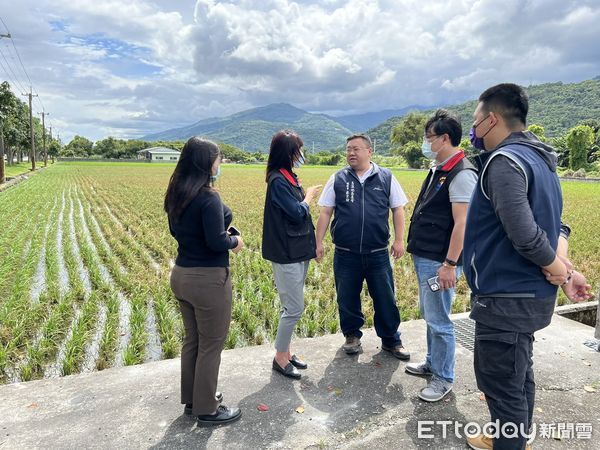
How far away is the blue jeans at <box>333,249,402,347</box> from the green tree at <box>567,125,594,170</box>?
170 ft

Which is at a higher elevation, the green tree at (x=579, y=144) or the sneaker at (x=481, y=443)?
the green tree at (x=579, y=144)

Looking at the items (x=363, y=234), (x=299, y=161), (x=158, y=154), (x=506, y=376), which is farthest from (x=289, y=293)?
(x=158, y=154)

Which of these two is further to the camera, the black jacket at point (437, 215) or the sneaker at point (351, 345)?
the sneaker at point (351, 345)

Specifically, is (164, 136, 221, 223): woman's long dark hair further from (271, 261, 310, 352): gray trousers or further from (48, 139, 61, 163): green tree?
(48, 139, 61, 163): green tree

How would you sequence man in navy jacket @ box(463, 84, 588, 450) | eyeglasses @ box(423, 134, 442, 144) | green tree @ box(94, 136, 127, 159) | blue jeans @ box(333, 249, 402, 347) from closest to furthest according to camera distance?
man in navy jacket @ box(463, 84, 588, 450) → eyeglasses @ box(423, 134, 442, 144) → blue jeans @ box(333, 249, 402, 347) → green tree @ box(94, 136, 127, 159)

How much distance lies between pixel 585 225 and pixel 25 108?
63.5m

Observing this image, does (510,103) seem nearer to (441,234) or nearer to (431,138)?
(431,138)

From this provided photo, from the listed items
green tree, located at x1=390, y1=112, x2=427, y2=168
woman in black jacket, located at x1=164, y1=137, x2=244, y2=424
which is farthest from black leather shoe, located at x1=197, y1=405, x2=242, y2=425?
green tree, located at x1=390, y1=112, x2=427, y2=168

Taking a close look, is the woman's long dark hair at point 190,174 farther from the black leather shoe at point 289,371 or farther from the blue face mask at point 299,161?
the black leather shoe at point 289,371

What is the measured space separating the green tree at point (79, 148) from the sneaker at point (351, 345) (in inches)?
4294

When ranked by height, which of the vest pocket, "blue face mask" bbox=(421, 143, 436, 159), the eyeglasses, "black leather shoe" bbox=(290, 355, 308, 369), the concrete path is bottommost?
the concrete path

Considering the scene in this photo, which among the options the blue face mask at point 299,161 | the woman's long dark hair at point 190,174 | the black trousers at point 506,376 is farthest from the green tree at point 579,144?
the woman's long dark hair at point 190,174

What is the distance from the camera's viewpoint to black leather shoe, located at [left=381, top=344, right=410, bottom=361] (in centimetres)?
359

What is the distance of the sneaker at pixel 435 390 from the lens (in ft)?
9.72
